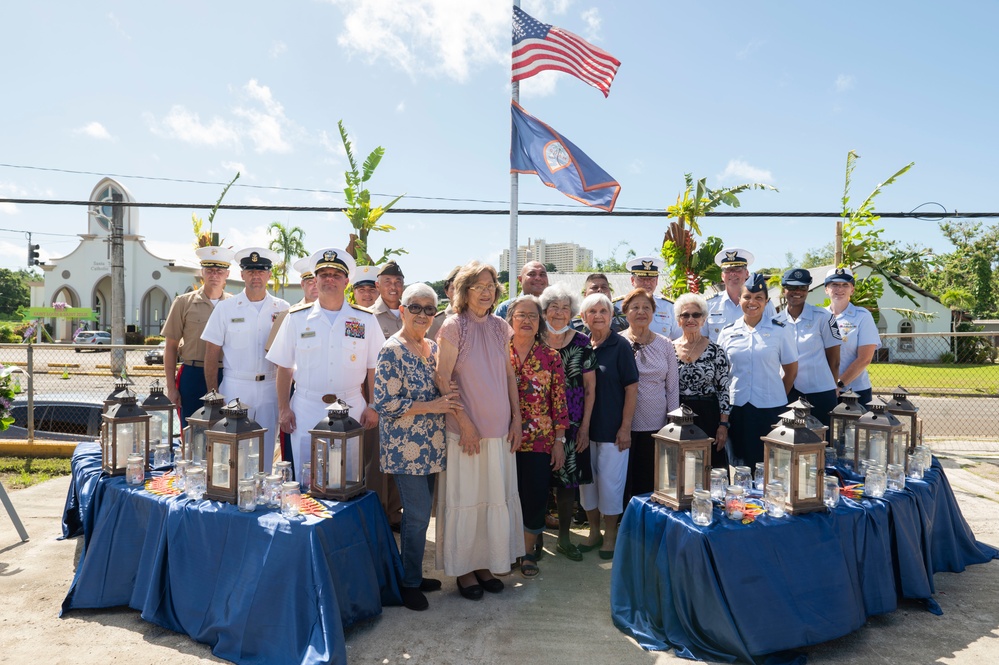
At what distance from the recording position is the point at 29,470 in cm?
675

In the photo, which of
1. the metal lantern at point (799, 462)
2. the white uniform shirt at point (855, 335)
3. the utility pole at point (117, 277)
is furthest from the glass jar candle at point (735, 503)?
the utility pole at point (117, 277)

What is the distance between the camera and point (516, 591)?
3.84 meters

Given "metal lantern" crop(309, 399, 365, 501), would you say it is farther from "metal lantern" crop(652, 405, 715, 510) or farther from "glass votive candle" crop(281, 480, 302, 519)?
"metal lantern" crop(652, 405, 715, 510)

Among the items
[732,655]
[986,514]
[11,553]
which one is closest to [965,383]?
[986,514]

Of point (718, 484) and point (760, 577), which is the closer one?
point (760, 577)

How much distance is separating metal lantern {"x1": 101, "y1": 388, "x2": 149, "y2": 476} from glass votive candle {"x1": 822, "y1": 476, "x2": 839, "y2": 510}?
4.00 meters

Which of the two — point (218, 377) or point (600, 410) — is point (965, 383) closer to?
point (600, 410)

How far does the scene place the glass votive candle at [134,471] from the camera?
11.8 feet

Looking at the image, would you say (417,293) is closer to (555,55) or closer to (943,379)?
(555,55)

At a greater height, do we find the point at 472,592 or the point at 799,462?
the point at 799,462

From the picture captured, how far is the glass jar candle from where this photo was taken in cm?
306

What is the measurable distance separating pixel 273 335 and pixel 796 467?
368 centimetres

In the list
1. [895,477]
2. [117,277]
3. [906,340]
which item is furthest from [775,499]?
[906,340]

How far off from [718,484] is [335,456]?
212 centimetres
